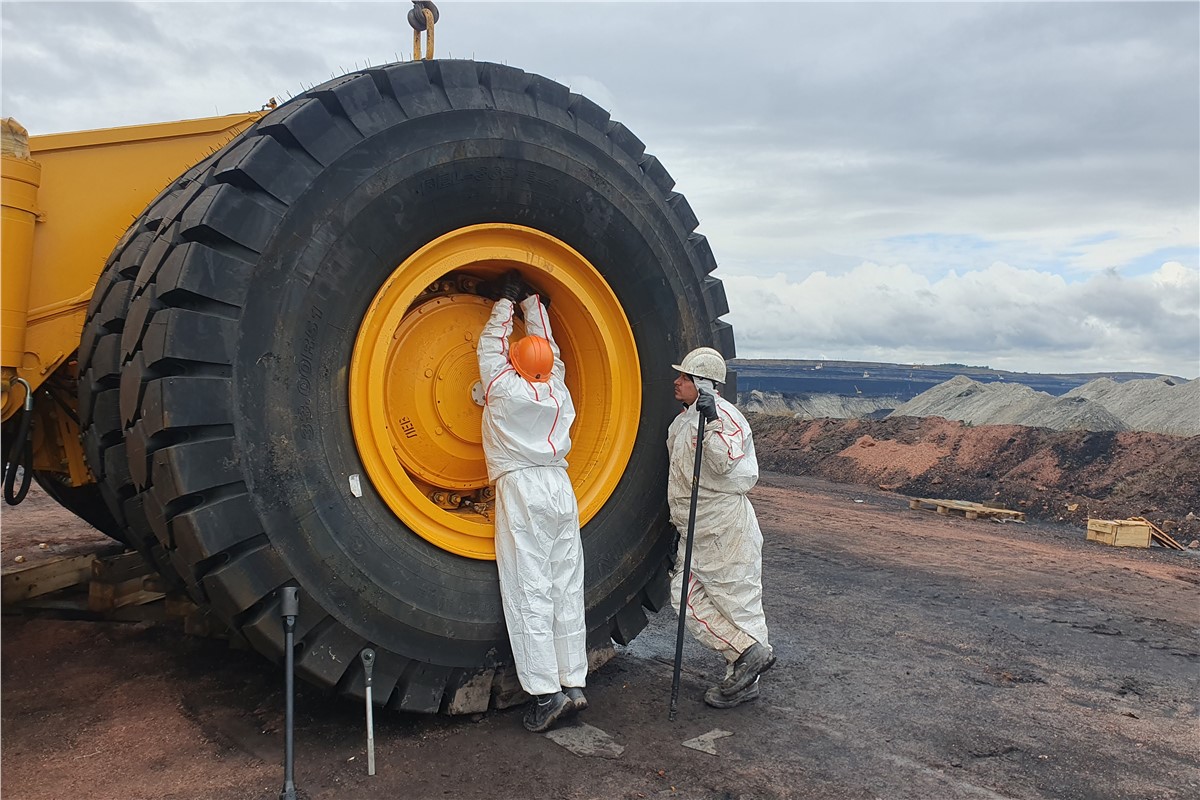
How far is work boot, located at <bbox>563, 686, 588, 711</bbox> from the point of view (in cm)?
335

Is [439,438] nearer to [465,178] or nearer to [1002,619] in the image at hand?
[465,178]

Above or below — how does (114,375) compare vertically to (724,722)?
above

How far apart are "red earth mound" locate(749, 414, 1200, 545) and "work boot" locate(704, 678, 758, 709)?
26.0 feet

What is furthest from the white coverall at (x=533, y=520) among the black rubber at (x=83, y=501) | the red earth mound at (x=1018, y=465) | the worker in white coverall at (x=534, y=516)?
the red earth mound at (x=1018, y=465)

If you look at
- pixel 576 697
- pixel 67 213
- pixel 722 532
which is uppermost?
pixel 67 213

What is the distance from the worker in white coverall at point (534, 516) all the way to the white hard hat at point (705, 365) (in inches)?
24.3

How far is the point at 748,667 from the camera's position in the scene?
378cm

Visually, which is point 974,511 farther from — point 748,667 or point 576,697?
point 576,697

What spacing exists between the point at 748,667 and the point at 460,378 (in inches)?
68.9

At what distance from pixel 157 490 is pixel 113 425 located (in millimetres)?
382

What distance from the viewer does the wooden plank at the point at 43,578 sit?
423 centimetres

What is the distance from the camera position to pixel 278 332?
278cm

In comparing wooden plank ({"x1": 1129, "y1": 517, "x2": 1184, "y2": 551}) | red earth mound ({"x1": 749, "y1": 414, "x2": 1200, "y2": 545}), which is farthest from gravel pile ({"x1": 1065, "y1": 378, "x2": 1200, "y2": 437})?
wooden plank ({"x1": 1129, "y1": 517, "x2": 1184, "y2": 551})

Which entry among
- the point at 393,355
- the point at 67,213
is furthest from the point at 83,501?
the point at 393,355
